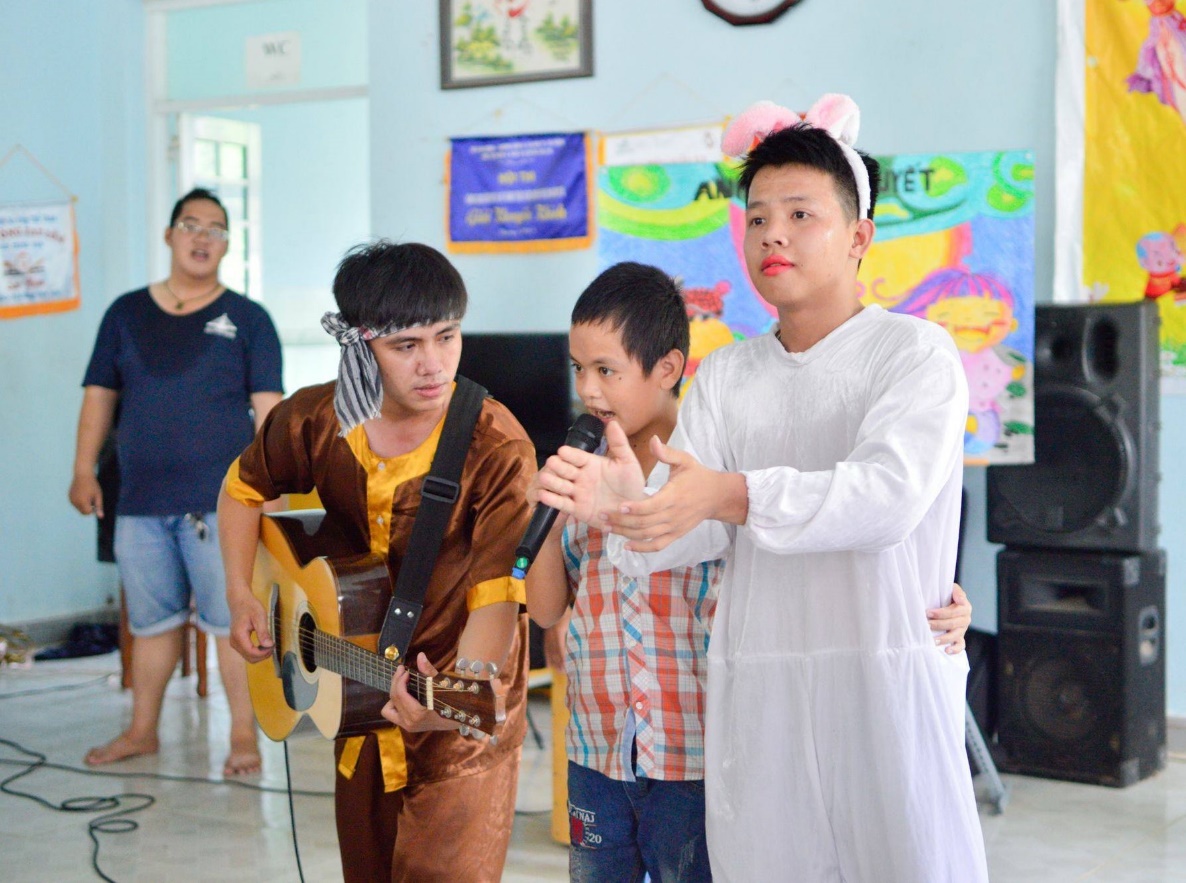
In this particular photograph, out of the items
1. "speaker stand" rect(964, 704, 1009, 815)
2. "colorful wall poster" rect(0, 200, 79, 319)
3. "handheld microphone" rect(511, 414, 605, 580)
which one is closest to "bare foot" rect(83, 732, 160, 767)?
"speaker stand" rect(964, 704, 1009, 815)

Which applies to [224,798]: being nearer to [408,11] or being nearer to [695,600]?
[695,600]

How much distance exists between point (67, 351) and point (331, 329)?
4.53m

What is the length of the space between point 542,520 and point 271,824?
238cm

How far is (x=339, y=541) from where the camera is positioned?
86.0 inches

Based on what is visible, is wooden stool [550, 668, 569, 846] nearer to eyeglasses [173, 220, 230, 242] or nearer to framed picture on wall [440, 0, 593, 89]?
eyeglasses [173, 220, 230, 242]

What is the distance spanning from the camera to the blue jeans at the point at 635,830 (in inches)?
65.8

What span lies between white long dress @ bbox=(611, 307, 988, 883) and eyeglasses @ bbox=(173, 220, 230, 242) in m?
2.85

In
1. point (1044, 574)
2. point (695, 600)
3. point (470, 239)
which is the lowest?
point (1044, 574)

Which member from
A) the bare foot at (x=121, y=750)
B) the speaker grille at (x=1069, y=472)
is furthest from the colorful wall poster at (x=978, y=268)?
the bare foot at (x=121, y=750)

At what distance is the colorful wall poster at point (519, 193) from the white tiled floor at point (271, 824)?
197 centimetres

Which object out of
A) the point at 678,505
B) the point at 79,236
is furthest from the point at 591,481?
the point at 79,236

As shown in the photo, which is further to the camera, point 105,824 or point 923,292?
point 923,292

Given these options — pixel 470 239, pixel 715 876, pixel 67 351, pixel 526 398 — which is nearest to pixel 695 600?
pixel 715 876

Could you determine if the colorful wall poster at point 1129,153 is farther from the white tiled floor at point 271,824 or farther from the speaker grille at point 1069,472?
the white tiled floor at point 271,824
